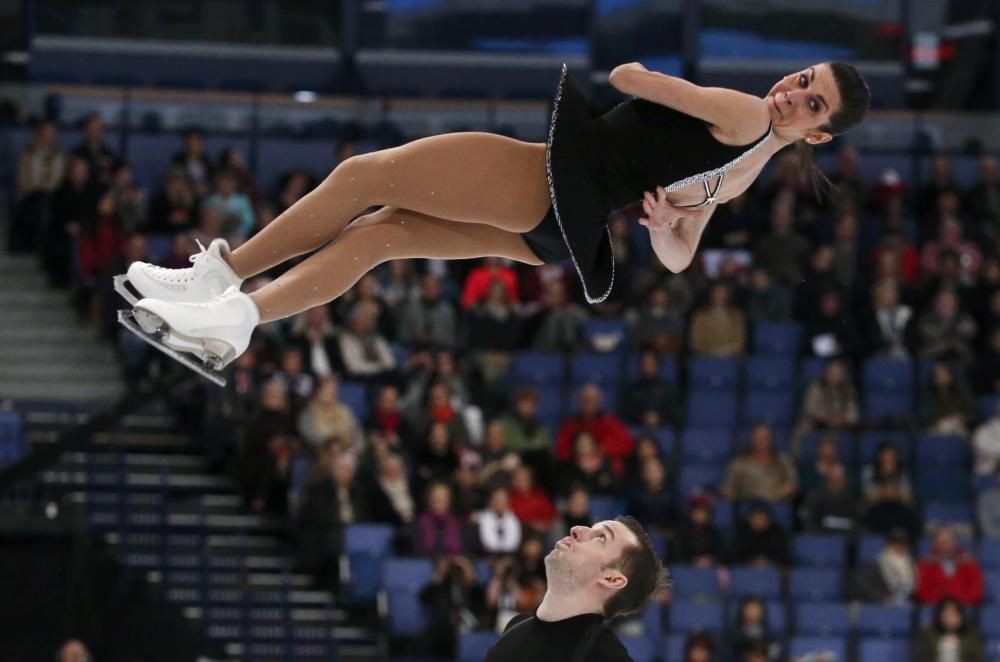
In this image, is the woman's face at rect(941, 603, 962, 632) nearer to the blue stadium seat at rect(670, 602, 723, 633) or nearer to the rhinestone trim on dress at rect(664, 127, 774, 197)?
the blue stadium seat at rect(670, 602, 723, 633)

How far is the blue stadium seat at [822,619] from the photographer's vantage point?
11523 millimetres

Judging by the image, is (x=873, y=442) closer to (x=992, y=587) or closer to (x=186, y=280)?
(x=992, y=587)

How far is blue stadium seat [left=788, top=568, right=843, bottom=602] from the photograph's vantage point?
1182 centimetres

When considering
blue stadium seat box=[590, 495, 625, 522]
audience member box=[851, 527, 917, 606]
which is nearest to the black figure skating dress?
blue stadium seat box=[590, 495, 625, 522]

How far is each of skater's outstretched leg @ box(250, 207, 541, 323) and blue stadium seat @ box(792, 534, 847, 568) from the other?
6609 mm

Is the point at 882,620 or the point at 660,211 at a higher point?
the point at 660,211

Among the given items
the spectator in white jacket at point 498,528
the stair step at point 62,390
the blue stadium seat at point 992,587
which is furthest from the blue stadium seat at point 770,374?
the stair step at point 62,390

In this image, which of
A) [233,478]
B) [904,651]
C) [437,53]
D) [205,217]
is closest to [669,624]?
[904,651]

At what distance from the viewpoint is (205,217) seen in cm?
1276

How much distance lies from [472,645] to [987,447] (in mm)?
4712

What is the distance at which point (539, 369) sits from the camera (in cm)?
1305

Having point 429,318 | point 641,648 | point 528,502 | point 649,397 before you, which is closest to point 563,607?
point 641,648

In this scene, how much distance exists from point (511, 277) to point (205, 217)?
233 centimetres

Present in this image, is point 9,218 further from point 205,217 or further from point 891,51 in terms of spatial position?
point 891,51
